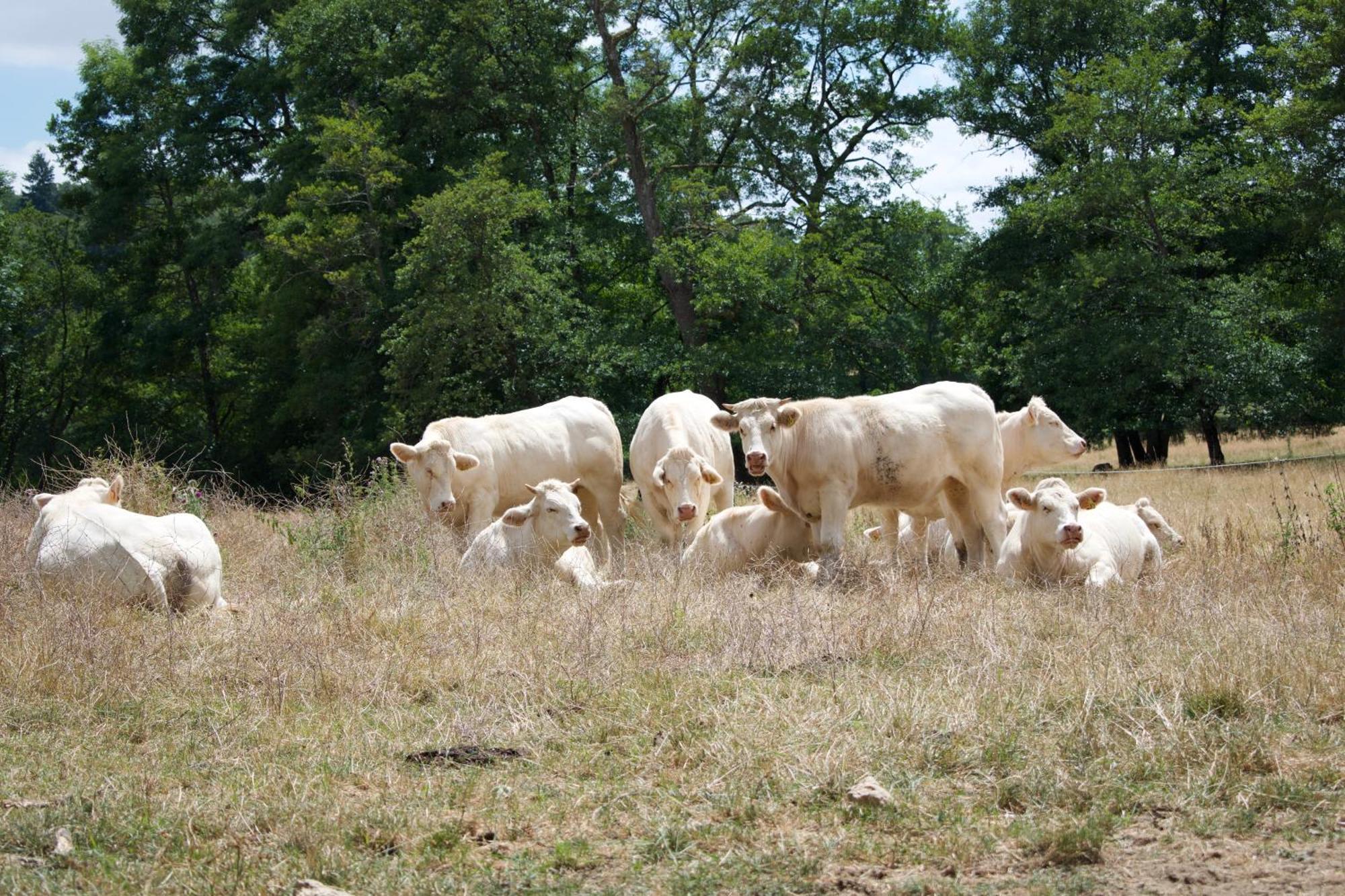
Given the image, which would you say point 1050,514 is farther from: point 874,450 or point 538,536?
point 538,536

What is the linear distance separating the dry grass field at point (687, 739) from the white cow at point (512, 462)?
3910 mm

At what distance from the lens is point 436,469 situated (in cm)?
1340

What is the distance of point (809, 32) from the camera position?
111 ft

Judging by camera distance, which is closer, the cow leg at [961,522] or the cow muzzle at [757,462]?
the cow muzzle at [757,462]

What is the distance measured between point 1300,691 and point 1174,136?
1038 inches

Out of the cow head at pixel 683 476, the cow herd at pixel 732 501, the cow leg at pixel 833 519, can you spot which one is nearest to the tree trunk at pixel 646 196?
the cow herd at pixel 732 501

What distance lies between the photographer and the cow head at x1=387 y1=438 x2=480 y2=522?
13344 millimetres

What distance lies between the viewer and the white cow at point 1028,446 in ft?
45.3

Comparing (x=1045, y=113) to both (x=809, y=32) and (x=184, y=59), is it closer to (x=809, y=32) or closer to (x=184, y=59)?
(x=809, y=32)

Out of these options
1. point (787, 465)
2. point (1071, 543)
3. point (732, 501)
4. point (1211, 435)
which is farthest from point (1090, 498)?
point (1211, 435)

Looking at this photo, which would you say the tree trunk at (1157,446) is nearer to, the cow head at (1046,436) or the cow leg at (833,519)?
the cow head at (1046,436)

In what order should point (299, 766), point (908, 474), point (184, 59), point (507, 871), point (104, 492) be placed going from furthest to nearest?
point (184, 59) < point (908, 474) < point (104, 492) < point (299, 766) < point (507, 871)

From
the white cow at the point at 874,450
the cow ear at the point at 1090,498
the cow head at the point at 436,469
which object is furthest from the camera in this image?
the cow head at the point at 436,469

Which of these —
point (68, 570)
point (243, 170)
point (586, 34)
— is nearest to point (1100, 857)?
point (68, 570)
